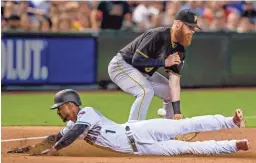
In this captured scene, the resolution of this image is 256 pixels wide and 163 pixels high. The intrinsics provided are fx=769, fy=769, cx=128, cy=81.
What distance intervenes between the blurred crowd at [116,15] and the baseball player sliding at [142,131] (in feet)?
28.1

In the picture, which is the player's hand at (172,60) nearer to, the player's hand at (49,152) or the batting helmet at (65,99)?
the batting helmet at (65,99)

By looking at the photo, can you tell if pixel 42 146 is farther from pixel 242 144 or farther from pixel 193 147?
pixel 242 144

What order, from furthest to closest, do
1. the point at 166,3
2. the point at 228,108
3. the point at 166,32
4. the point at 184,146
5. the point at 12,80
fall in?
the point at 166,3
the point at 12,80
the point at 228,108
the point at 166,32
the point at 184,146

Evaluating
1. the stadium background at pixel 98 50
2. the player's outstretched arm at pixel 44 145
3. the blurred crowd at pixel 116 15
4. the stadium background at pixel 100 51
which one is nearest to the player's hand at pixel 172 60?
the player's outstretched arm at pixel 44 145

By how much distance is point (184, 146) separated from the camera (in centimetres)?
816

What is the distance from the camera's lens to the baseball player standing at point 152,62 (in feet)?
29.7

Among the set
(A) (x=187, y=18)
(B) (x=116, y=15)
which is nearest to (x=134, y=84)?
(A) (x=187, y=18)

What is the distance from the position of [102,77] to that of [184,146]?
8690 millimetres

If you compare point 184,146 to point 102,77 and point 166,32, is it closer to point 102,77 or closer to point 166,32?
point 166,32

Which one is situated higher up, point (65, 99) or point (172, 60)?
point (172, 60)

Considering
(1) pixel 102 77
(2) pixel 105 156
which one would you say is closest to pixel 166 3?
(1) pixel 102 77

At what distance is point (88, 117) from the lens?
811 centimetres

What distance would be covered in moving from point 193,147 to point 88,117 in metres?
1.15

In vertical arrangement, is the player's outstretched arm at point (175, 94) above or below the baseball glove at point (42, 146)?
above
